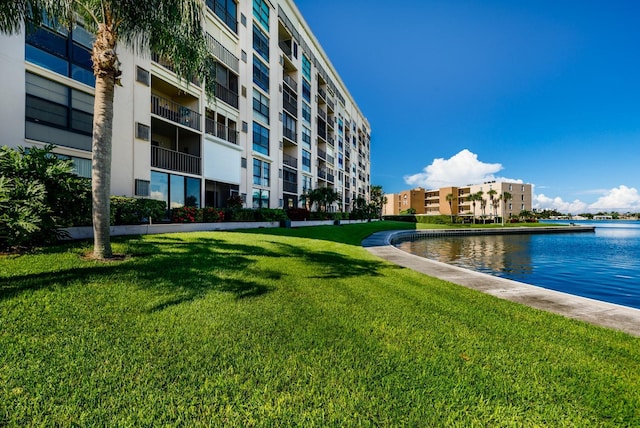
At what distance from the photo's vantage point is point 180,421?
94.1 inches

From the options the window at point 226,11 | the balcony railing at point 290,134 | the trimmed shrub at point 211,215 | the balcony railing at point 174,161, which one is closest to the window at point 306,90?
the balcony railing at point 290,134

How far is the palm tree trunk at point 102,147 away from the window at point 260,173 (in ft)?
56.4

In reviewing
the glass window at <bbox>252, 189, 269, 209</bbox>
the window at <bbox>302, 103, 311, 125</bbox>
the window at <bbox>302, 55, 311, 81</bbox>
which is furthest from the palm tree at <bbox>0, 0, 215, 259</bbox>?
the window at <bbox>302, 55, 311, 81</bbox>

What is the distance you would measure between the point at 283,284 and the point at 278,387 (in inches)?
140

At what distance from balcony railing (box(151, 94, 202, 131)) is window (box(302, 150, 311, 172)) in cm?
1757

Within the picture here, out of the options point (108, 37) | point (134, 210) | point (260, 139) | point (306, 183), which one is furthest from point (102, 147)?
point (306, 183)

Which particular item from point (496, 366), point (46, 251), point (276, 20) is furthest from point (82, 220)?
point (276, 20)

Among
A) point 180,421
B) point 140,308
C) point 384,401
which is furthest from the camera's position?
point 140,308

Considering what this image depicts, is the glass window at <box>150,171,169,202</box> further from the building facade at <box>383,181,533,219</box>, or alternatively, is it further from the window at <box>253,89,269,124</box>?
the building facade at <box>383,181,533,219</box>

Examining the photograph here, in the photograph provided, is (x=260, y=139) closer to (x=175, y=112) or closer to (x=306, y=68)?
(x=175, y=112)

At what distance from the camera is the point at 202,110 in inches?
746

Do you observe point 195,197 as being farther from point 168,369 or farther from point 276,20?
point 276,20

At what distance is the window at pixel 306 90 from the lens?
3512cm

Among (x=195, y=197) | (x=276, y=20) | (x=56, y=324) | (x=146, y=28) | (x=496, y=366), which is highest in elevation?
(x=276, y=20)
